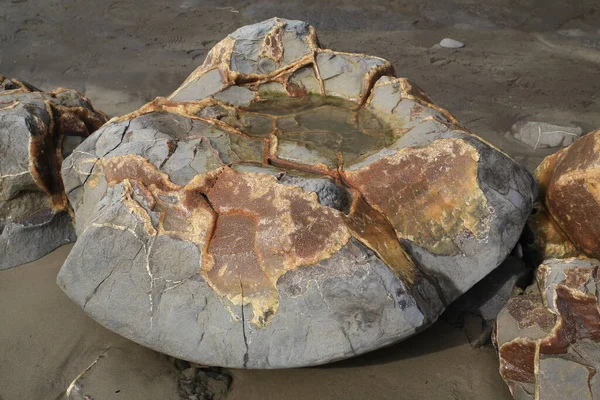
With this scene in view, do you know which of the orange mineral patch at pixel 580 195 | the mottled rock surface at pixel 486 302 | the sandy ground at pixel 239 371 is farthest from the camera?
the mottled rock surface at pixel 486 302

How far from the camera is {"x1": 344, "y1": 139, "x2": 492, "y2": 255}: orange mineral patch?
9.16ft

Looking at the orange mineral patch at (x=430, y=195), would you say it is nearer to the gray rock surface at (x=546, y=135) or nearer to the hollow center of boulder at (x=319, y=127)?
the hollow center of boulder at (x=319, y=127)

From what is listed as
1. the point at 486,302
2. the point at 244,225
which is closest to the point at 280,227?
the point at 244,225

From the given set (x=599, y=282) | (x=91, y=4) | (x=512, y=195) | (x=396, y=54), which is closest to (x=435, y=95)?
(x=396, y=54)

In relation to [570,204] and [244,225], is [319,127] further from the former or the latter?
[570,204]

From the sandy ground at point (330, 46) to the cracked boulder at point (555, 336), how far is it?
237 millimetres

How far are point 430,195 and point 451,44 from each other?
14.2ft

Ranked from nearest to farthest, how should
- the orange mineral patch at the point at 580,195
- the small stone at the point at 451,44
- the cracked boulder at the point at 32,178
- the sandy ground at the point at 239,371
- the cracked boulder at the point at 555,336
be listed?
the cracked boulder at the point at 555,336 → the sandy ground at the point at 239,371 → the orange mineral patch at the point at 580,195 → the cracked boulder at the point at 32,178 → the small stone at the point at 451,44

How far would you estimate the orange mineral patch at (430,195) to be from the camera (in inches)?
110

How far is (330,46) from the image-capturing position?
6.79 metres

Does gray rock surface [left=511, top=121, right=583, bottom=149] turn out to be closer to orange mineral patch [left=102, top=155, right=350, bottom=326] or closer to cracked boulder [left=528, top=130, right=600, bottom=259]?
cracked boulder [left=528, top=130, right=600, bottom=259]

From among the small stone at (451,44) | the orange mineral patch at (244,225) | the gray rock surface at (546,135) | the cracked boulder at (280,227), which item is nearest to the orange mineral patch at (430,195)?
the cracked boulder at (280,227)

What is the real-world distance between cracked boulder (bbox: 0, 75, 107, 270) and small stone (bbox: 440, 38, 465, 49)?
4.40 meters

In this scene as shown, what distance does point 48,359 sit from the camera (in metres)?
2.86
